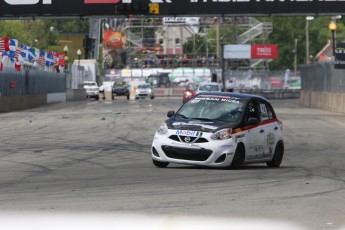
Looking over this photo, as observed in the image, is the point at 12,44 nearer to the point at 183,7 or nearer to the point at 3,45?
the point at 3,45

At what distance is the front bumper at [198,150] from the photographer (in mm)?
16438

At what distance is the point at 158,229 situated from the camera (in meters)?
9.58

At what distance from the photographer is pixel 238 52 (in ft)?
398

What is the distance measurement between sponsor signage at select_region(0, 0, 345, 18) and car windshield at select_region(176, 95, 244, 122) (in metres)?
24.7

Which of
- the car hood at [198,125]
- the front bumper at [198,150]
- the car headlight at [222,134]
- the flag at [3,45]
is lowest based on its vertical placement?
the front bumper at [198,150]

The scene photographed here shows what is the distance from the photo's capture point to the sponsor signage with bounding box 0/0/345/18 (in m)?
42.2

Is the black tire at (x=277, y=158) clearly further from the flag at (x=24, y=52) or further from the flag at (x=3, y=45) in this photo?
the flag at (x=24, y=52)

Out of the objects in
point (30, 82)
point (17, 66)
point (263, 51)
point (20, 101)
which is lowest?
point (20, 101)

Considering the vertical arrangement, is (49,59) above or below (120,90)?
above

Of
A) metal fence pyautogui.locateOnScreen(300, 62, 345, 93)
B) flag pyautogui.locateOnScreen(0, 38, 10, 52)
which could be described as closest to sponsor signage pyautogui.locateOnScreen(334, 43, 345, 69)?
metal fence pyautogui.locateOnScreen(300, 62, 345, 93)

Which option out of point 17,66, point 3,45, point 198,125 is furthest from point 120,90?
point 198,125

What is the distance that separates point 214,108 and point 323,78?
35074 mm

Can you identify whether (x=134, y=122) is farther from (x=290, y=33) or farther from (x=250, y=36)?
(x=290, y=33)

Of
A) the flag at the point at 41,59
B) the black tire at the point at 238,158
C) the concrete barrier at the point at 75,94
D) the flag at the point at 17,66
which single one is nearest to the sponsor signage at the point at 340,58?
the flag at the point at 17,66
